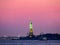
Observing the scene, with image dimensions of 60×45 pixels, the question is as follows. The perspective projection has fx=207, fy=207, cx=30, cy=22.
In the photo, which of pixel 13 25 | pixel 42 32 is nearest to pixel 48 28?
pixel 42 32

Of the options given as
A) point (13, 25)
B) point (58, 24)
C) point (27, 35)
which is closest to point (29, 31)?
point (27, 35)

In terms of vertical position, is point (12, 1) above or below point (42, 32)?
above

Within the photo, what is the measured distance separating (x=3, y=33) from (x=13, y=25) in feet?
0.80

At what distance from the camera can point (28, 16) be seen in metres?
4.00

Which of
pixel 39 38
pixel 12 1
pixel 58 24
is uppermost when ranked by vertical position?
pixel 12 1

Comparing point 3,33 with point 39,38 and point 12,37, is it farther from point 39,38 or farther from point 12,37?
point 39,38

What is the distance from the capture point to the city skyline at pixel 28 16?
3.97 meters

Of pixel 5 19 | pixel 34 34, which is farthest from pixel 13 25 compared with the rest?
pixel 34 34

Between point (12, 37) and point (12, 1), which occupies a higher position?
point (12, 1)

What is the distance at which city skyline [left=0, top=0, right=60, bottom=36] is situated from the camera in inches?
156

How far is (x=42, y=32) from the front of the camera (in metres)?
4.00

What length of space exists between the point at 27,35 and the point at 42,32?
30cm

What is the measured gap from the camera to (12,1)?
3.97 metres

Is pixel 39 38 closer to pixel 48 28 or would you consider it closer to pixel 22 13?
pixel 48 28
